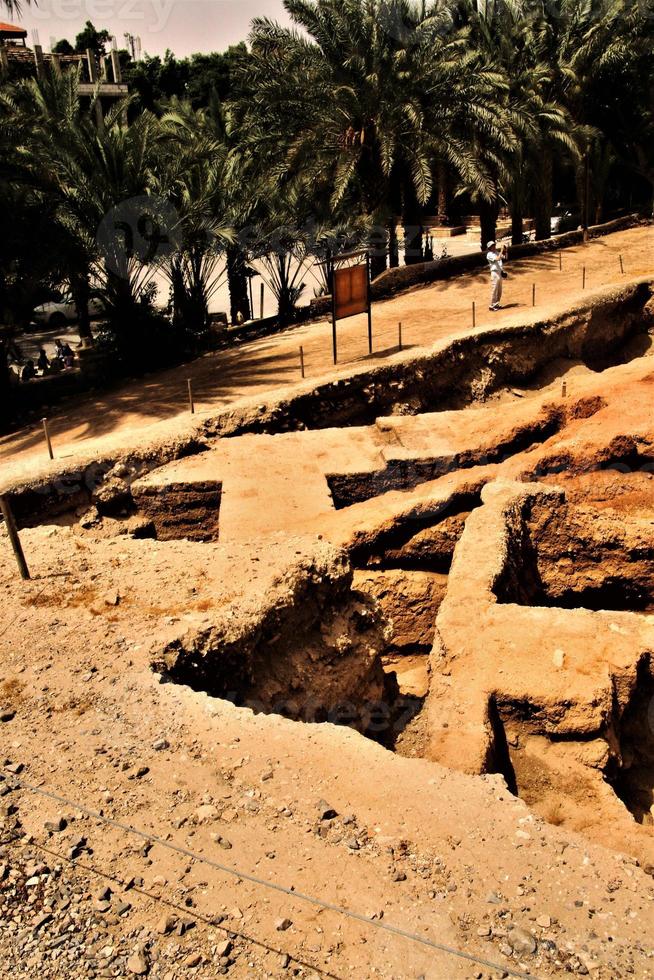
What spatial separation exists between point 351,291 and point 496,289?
4.28 metres

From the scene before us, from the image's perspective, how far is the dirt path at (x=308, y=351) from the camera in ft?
48.9

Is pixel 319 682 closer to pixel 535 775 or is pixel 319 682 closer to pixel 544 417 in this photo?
pixel 535 775

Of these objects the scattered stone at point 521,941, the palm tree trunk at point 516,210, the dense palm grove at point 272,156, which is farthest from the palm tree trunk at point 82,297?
the scattered stone at point 521,941

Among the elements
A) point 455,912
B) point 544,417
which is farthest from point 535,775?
point 544,417

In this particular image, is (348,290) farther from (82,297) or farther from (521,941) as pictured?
(521,941)

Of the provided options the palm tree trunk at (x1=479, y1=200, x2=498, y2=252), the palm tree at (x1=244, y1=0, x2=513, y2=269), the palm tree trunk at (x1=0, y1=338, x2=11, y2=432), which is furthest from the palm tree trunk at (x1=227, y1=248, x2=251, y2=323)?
the palm tree trunk at (x1=479, y1=200, x2=498, y2=252)

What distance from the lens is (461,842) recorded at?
15.7ft

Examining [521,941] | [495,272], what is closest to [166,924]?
[521,941]

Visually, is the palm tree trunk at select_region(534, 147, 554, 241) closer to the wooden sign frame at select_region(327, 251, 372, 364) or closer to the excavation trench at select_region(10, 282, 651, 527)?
the excavation trench at select_region(10, 282, 651, 527)

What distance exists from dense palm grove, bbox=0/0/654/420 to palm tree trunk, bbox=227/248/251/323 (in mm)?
81

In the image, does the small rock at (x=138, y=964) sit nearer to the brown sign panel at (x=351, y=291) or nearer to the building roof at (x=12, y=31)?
the brown sign panel at (x=351, y=291)

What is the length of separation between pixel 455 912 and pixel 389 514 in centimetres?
598

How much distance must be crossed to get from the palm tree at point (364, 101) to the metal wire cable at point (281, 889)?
720 inches

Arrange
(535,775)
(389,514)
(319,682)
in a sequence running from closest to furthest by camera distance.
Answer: (535,775), (319,682), (389,514)
